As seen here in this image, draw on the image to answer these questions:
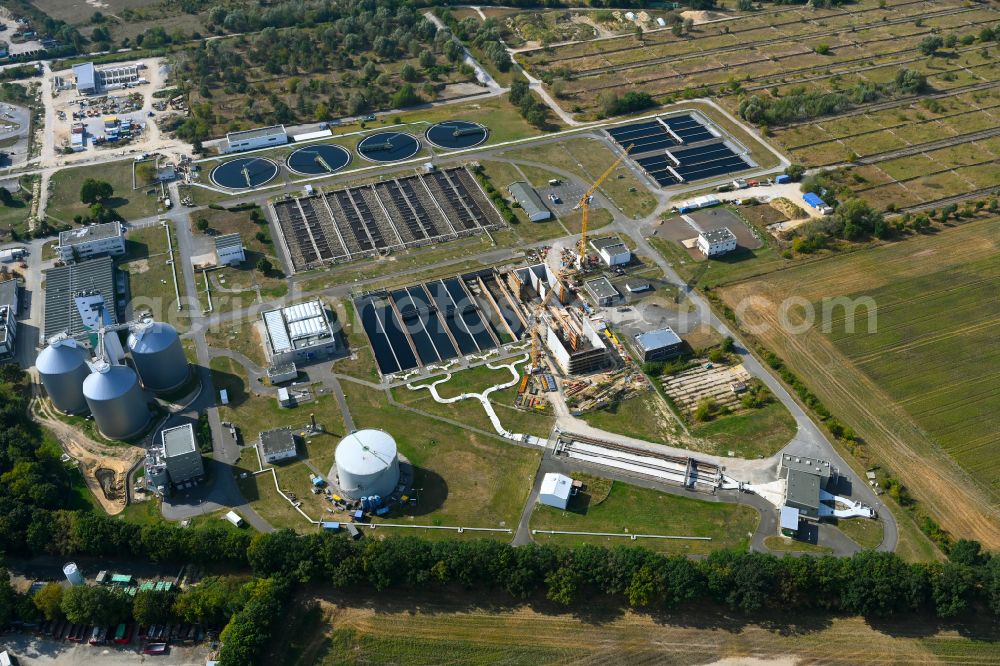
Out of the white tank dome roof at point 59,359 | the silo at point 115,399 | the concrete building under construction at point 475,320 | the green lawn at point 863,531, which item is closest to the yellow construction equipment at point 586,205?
the concrete building under construction at point 475,320

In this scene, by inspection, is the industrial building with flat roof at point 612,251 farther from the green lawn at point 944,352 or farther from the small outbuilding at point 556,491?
the small outbuilding at point 556,491

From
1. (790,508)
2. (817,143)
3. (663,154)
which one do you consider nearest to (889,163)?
(817,143)

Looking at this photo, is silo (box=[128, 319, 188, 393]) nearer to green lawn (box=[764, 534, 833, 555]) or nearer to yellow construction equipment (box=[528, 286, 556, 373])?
yellow construction equipment (box=[528, 286, 556, 373])

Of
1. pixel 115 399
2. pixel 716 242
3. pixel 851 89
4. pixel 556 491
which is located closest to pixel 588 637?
pixel 556 491

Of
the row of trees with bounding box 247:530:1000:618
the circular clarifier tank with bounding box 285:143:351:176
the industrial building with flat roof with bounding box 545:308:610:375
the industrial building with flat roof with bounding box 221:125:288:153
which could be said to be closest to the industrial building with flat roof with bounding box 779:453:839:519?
the row of trees with bounding box 247:530:1000:618

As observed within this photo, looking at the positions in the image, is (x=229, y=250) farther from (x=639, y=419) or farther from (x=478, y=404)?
(x=639, y=419)
